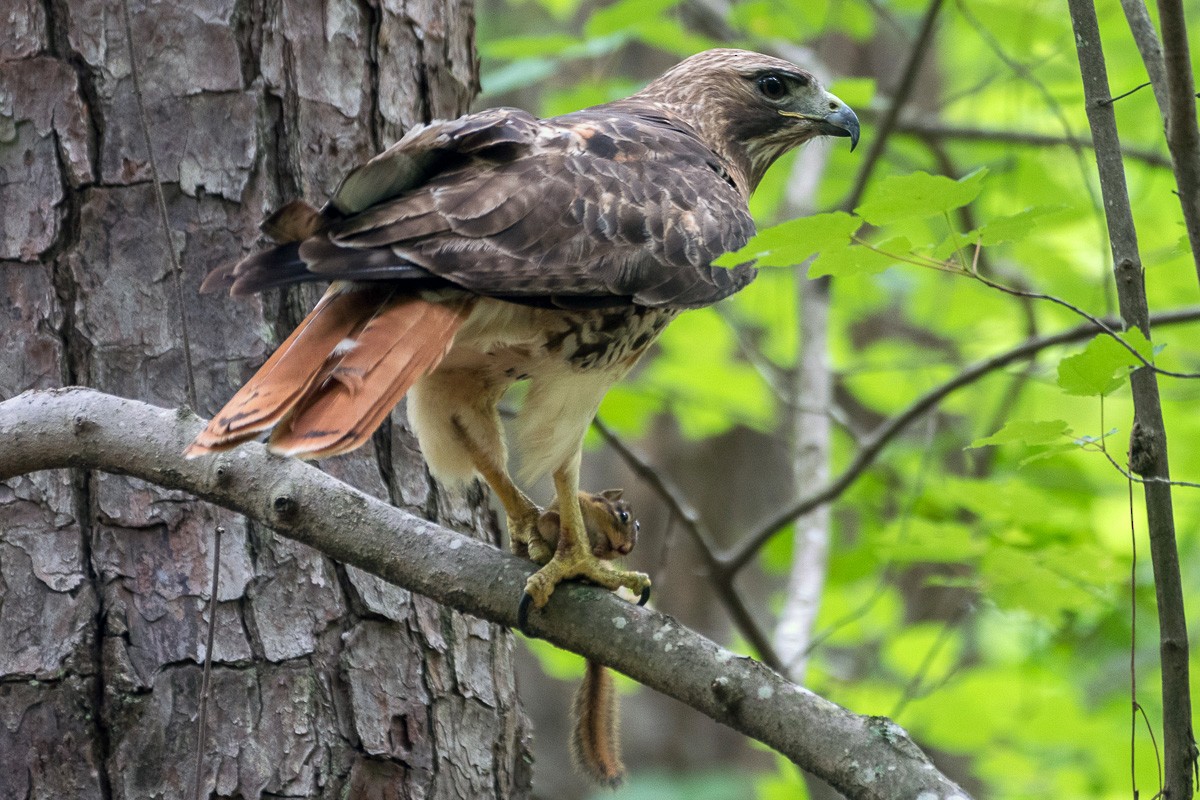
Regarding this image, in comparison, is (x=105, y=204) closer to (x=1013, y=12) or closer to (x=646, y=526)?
(x=1013, y=12)

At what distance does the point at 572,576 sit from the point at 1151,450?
3.43ft

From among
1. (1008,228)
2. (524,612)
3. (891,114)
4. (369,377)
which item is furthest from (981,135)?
(369,377)

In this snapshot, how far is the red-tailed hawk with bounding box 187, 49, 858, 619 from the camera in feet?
6.26

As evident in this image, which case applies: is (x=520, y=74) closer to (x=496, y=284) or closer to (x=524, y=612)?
(x=496, y=284)

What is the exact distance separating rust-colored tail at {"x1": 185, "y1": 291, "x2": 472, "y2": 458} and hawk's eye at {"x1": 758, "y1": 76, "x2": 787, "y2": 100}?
1539mm

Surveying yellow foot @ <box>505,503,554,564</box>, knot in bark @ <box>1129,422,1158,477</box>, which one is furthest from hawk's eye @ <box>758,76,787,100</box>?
knot in bark @ <box>1129,422,1158,477</box>

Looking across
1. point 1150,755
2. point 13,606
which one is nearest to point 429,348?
point 13,606

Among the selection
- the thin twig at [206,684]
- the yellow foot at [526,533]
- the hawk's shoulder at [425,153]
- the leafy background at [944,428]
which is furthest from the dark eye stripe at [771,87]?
the thin twig at [206,684]

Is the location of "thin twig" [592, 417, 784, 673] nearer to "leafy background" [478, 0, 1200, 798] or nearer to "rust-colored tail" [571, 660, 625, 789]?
"leafy background" [478, 0, 1200, 798]

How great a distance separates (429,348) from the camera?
1990mm

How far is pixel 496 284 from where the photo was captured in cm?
207

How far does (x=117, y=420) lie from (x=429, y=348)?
510 mm

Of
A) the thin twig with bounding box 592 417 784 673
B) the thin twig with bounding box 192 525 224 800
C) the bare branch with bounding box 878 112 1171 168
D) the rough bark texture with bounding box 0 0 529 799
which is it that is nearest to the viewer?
the thin twig with bounding box 192 525 224 800

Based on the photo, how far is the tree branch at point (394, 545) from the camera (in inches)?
69.4
